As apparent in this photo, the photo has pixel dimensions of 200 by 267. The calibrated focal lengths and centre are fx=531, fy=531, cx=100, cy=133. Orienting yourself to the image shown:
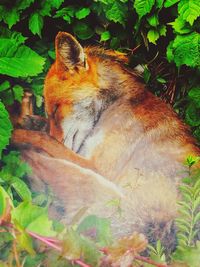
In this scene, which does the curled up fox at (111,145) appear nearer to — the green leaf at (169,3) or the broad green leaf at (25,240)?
the green leaf at (169,3)

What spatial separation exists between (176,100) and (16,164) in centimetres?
98

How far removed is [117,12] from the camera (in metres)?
2.92

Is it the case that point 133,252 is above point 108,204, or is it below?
above

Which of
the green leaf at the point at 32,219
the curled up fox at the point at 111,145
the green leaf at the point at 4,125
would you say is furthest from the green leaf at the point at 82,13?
the green leaf at the point at 32,219

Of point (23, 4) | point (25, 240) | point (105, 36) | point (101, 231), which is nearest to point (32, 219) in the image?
point (25, 240)

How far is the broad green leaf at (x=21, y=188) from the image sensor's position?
2.96 m

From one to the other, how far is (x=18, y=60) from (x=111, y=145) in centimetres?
70

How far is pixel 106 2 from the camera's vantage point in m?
2.91

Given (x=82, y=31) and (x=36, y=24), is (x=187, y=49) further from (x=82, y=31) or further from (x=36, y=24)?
(x=36, y=24)

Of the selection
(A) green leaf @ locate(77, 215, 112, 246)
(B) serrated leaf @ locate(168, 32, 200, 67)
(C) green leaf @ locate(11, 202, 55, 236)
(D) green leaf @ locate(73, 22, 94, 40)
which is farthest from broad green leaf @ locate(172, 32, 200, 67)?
(C) green leaf @ locate(11, 202, 55, 236)

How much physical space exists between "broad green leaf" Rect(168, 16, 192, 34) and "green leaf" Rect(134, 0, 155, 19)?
0.16 meters

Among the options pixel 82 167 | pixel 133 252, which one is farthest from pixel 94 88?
pixel 133 252

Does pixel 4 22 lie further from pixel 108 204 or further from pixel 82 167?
pixel 108 204

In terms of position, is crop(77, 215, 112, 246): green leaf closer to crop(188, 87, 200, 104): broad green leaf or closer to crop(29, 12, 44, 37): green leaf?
crop(188, 87, 200, 104): broad green leaf
